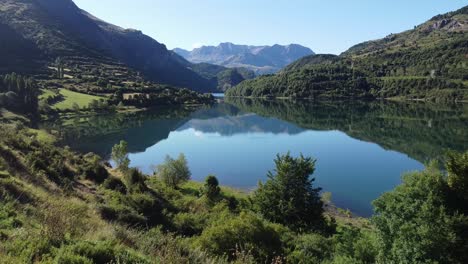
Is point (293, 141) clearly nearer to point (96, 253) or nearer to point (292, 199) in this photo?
point (292, 199)

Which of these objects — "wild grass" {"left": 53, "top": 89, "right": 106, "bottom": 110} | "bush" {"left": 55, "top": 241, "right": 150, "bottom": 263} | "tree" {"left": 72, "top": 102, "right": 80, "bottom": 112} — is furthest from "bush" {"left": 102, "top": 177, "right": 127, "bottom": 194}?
"tree" {"left": 72, "top": 102, "right": 80, "bottom": 112}

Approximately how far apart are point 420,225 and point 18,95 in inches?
4699

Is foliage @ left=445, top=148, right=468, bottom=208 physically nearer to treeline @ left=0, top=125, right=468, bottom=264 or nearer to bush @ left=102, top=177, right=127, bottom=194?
treeline @ left=0, top=125, right=468, bottom=264

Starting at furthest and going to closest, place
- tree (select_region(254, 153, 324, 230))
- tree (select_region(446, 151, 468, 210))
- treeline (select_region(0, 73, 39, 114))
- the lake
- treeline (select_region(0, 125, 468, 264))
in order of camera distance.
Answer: treeline (select_region(0, 73, 39, 114)), the lake, tree (select_region(254, 153, 324, 230)), tree (select_region(446, 151, 468, 210)), treeline (select_region(0, 125, 468, 264))

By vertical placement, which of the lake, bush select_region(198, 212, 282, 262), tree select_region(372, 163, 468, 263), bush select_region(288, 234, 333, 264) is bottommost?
the lake

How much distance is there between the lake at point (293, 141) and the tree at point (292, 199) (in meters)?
16.5

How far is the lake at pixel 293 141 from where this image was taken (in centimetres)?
6550

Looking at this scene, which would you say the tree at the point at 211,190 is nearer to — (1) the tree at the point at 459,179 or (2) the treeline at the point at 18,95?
(1) the tree at the point at 459,179

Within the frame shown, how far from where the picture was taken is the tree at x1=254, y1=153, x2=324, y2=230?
34188 millimetres

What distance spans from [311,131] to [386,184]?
223 ft

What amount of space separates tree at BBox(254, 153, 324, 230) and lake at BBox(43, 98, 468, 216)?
16.5 m

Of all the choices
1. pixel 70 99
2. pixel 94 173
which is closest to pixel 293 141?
pixel 94 173

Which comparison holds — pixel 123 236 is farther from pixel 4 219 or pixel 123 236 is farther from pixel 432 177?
pixel 432 177

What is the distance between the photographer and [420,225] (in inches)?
790
